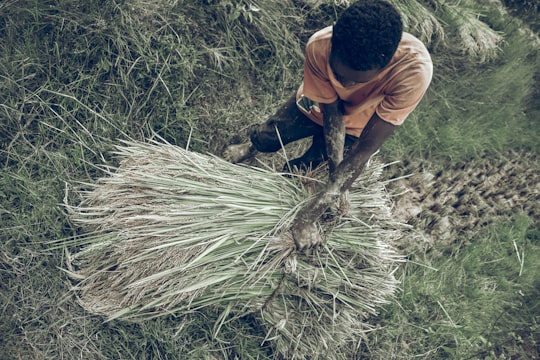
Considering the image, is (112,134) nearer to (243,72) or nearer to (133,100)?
(133,100)

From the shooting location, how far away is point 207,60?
257cm

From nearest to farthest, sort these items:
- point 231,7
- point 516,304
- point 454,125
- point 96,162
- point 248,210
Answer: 1. point 248,210
2. point 96,162
3. point 231,7
4. point 516,304
5. point 454,125

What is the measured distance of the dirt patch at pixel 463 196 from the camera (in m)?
2.70

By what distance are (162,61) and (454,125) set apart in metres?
1.84

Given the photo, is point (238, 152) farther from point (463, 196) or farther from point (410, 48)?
point (463, 196)

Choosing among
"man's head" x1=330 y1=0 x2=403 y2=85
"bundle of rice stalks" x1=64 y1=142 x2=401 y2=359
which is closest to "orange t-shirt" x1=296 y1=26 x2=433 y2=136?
"man's head" x1=330 y1=0 x2=403 y2=85

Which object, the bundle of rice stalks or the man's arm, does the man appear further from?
the bundle of rice stalks

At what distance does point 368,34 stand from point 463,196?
5.79ft

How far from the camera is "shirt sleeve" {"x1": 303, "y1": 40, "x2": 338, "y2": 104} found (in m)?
1.73

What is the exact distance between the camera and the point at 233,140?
263 centimetres

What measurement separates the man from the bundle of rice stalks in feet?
0.54

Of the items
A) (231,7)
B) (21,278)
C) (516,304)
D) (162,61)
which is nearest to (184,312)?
(21,278)

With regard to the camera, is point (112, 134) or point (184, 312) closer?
point (184, 312)

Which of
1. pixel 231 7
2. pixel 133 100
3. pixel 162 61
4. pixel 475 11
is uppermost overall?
pixel 475 11
